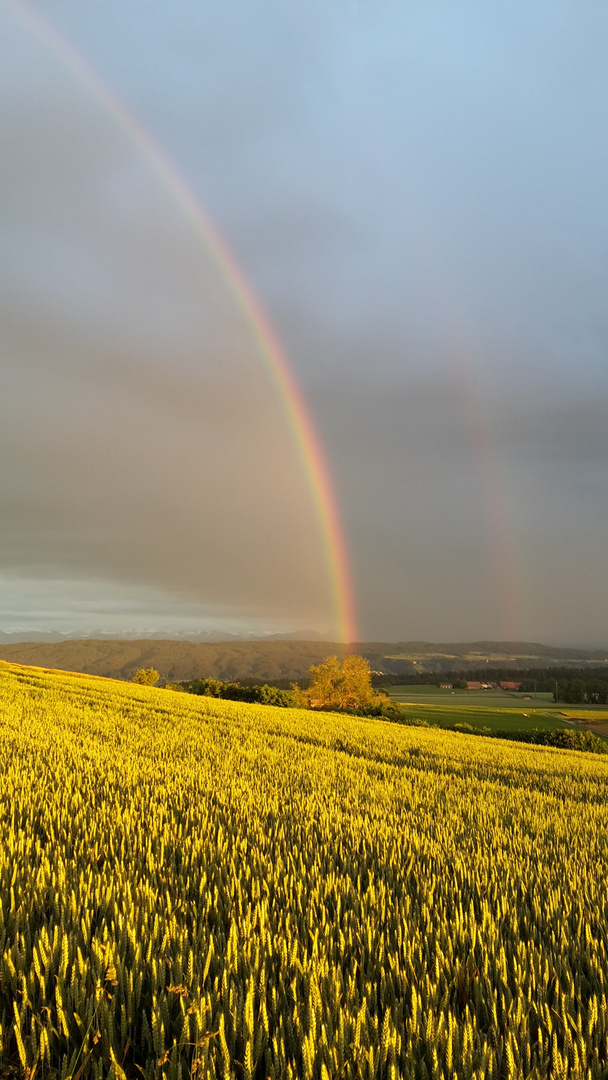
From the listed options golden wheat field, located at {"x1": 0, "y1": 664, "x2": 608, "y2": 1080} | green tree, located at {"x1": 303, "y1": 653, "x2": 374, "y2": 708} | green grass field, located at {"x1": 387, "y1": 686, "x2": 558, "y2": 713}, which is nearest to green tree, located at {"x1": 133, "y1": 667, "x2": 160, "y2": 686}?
green tree, located at {"x1": 303, "y1": 653, "x2": 374, "y2": 708}

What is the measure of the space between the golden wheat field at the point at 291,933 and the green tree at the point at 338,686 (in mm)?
76627

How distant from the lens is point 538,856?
6090mm

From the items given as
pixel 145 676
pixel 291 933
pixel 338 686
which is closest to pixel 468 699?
pixel 338 686

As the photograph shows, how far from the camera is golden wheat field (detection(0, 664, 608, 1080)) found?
249 cm

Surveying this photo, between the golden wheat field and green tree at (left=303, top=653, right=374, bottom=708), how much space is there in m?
76.6

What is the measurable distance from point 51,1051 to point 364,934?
1.84m

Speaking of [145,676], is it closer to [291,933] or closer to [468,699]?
[468,699]

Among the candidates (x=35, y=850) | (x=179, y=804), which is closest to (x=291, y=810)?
(x=179, y=804)

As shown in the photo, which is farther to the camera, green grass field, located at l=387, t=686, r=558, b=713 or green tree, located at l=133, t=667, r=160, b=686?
green tree, located at l=133, t=667, r=160, b=686

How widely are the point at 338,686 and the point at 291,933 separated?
83024 millimetres

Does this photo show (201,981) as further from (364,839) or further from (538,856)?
(538,856)

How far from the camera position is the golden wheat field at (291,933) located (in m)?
2.49

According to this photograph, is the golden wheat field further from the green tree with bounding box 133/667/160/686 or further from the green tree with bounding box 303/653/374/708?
the green tree with bounding box 133/667/160/686

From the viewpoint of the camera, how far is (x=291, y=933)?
3486 mm
